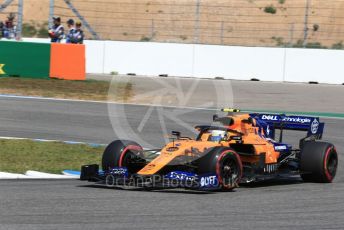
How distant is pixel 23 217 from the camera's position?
7527 millimetres

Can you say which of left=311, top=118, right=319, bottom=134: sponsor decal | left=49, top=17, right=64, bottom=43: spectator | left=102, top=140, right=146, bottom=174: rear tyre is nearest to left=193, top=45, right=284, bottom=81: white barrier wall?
left=49, top=17, right=64, bottom=43: spectator

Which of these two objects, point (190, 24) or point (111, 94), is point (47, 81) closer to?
point (111, 94)

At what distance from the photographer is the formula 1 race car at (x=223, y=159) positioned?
9.48 meters

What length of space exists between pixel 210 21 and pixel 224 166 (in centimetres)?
2402

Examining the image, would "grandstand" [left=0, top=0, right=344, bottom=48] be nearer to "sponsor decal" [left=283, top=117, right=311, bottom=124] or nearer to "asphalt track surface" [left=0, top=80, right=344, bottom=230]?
"sponsor decal" [left=283, top=117, right=311, bottom=124]

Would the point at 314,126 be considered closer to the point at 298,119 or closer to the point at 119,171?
the point at 298,119

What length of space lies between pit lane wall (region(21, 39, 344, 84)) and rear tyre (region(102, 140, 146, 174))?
16.7m

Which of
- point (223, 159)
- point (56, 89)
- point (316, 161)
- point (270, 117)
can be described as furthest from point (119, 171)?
point (56, 89)

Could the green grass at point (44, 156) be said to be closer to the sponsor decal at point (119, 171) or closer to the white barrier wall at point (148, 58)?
the sponsor decal at point (119, 171)

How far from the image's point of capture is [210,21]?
33219 mm

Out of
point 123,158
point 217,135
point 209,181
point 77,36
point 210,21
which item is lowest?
point 209,181

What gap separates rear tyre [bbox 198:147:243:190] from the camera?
948 centimetres

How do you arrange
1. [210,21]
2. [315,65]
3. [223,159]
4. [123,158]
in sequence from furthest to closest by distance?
[210,21], [315,65], [123,158], [223,159]

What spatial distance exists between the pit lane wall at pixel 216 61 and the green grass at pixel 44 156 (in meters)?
14.2
